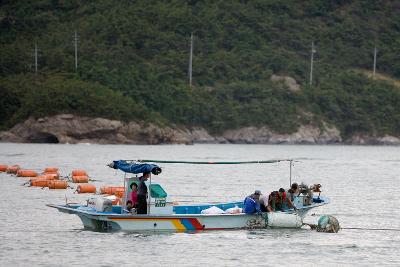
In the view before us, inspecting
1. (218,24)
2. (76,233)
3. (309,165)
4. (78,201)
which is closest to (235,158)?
(309,165)

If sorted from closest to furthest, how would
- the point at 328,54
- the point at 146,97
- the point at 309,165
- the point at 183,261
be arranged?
the point at 183,261 → the point at 309,165 → the point at 146,97 → the point at 328,54

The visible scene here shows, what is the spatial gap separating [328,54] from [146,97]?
42.1 metres

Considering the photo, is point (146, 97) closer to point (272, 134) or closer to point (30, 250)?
point (272, 134)

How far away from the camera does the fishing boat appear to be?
148 ft

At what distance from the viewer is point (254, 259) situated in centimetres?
4131

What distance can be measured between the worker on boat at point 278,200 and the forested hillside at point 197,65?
308 feet

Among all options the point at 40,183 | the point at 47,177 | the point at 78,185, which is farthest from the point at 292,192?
the point at 47,177

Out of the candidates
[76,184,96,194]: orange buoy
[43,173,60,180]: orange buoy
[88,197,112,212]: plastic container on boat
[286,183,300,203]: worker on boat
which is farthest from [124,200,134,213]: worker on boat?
[43,173,60,180]: orange buoy

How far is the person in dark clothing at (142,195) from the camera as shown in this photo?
1778 inches

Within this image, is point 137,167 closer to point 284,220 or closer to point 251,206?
point 251,206

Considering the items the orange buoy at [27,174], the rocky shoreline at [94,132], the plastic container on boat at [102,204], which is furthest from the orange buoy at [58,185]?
the rocky shoreline at [94,132]

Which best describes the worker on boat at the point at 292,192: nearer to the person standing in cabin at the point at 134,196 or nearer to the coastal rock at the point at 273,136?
the person standing in cabin at the point at 134,196

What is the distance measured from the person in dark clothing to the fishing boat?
175 mm

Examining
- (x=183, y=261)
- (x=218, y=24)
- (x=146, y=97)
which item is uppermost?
(x=218, y=24)
